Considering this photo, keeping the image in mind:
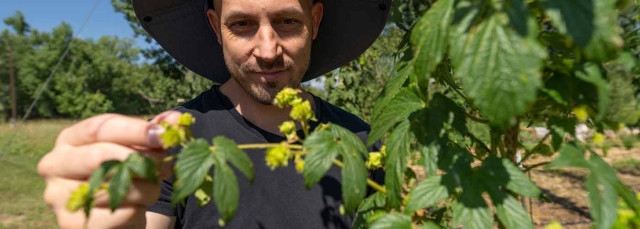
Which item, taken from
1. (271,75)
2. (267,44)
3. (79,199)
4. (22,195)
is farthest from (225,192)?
(22,195)

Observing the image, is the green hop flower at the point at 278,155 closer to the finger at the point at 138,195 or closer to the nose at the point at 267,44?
the finger at the point at 138,195

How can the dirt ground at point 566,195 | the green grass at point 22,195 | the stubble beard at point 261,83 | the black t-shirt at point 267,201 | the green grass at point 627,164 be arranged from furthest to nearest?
the green grass at point 627,164, the green grass at point 22,195, the dirt ground at point 566,195, the black t-shirt at point 267,201, the stubble beard at point 261,83

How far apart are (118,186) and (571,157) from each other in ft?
2.98

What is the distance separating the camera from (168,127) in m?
0.98

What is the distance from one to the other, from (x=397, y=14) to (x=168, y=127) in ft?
5.14

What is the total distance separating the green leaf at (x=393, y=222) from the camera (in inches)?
42.1

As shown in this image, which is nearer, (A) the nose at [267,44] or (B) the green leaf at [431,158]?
(B) the green leaf at [431,158]

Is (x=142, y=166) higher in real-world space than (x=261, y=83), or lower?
higher

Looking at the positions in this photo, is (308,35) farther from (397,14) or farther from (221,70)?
(221,70)

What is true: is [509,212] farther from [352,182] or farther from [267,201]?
[267,201]

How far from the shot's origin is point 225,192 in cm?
90

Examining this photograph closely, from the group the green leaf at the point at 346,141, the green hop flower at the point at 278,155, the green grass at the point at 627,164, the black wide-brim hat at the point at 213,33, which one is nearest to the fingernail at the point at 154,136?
the green hop flower at the point at 278,155

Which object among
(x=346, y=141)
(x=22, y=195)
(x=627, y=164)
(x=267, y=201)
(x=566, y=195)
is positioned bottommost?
(x=627, y=164)

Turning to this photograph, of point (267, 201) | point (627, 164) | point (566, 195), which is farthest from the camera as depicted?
point (627, 164)
